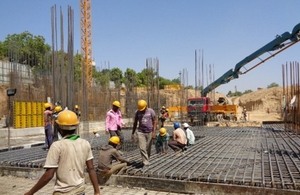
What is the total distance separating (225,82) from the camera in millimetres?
24578

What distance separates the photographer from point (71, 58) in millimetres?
8898

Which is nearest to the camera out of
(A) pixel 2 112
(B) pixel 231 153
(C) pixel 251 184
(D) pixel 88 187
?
(C) pixel 251 184

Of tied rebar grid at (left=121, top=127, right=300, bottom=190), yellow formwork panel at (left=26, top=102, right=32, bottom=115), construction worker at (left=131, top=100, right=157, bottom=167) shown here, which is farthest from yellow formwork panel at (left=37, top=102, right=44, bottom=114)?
construction worker at (left=131, top=100, right=157, bottom=167)

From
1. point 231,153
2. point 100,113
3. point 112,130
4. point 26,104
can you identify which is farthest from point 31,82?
point 231,153

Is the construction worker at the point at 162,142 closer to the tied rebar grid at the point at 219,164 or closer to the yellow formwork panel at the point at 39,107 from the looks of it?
the tied rebar grid at the point at 219,164


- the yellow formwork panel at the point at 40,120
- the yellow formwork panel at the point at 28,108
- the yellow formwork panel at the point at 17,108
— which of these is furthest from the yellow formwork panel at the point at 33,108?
the yellow formwork panel at the point at 17,108

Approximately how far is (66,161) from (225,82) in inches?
896

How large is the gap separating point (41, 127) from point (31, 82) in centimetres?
283

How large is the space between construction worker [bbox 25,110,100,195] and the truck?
16781 millimetres

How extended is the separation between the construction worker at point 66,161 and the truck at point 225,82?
55.1ft

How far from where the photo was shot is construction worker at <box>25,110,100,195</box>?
2721mm

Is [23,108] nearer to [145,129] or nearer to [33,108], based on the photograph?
[33,108]

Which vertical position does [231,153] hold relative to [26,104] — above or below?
below

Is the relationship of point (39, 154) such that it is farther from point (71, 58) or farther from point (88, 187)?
point (88, 187)
